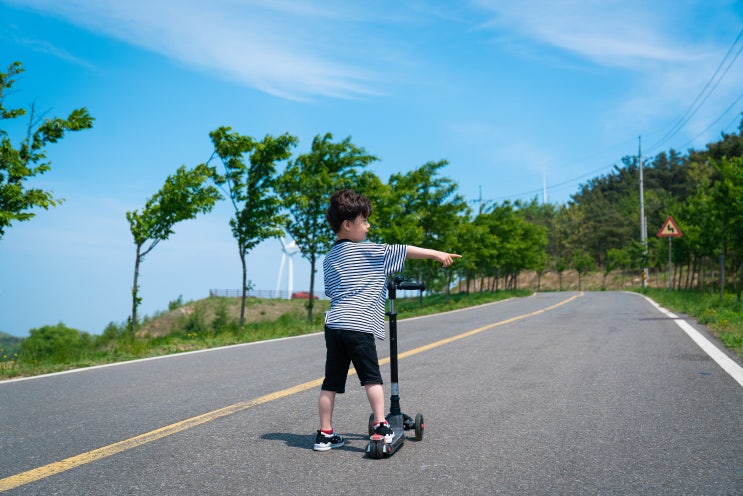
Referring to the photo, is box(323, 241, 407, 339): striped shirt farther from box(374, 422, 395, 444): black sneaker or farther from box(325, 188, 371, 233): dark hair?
box(374, 422, 395, 444): black sneaker

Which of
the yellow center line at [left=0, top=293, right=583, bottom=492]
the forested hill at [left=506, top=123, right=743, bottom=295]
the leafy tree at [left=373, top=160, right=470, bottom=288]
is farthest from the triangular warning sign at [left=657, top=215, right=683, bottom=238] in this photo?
the yellow center line at [left=0, top=293, right=583, bottom=492]

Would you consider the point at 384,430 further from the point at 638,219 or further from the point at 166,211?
the point at 638,219

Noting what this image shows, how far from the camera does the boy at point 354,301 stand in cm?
362

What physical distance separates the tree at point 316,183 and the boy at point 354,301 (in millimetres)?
16379

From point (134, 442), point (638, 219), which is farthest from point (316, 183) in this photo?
point (638, 219)

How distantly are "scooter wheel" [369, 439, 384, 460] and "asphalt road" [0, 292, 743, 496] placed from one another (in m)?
0.05

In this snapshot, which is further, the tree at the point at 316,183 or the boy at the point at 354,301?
the tree at the point at 316,183

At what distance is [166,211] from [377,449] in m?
15.7

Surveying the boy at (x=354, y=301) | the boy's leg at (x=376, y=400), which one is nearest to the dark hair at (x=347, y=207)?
the boy at (x=354, y=301)

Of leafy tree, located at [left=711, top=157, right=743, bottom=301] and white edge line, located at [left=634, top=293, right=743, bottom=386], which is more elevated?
leafy tree, located at [left=711, top=157, right=743, bottom=301]

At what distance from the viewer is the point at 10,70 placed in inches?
528

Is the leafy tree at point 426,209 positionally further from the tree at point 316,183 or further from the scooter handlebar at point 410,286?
the scooter handlebar at point 410,286

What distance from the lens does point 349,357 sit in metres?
3.73

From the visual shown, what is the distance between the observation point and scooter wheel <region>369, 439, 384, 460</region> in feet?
11.4
